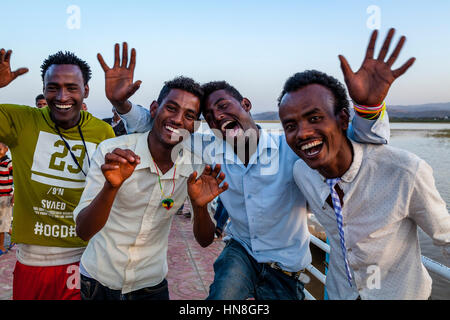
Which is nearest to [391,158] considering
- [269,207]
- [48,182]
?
[269,207]

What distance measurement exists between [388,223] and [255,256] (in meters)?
0.94

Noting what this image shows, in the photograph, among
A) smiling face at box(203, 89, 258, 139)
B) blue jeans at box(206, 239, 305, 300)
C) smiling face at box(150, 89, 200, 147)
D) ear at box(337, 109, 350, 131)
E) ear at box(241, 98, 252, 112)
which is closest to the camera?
ear at box(337, 109, 350, 131)

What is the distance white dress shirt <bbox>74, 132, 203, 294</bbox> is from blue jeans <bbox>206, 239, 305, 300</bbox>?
0.48 metres

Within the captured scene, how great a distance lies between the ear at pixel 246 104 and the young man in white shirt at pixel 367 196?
39.4 inches

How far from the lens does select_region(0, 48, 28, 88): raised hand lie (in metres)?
2.47

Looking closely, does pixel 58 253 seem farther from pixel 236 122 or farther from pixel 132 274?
pixel 236 122

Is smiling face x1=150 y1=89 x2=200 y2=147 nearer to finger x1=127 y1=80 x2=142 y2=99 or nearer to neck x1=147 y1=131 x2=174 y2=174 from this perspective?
neck x1=147 y1=131 x2=174 y2=174

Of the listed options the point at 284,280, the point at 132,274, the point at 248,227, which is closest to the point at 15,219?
the point at 132,274

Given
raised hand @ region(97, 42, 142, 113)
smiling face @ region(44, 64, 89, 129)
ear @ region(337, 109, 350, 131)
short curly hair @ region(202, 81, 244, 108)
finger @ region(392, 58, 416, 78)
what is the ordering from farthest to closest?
short curly hair @ region(202, 81, 244, 108) → smiling face @ region(44, 64, 89, 129) → raised hand @ region(97, 42, 142, 113) → ear @ region(337, 109, 350, 131) → finger @ region(392, 58, 416, 78)

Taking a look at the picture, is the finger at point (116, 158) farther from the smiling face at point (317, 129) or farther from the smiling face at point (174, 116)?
the smiling face at point (317, 129)

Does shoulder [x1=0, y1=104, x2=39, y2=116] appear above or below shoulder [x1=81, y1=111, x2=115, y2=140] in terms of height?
above

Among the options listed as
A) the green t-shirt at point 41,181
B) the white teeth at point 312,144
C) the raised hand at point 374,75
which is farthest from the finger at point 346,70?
the green t-shirt at point 41,181

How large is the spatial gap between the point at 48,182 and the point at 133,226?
85 cm

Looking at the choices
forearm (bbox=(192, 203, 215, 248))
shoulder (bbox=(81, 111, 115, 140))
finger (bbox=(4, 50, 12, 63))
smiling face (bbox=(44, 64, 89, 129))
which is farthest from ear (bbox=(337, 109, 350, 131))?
finger (bbox=(4, 50, 12, 63))
